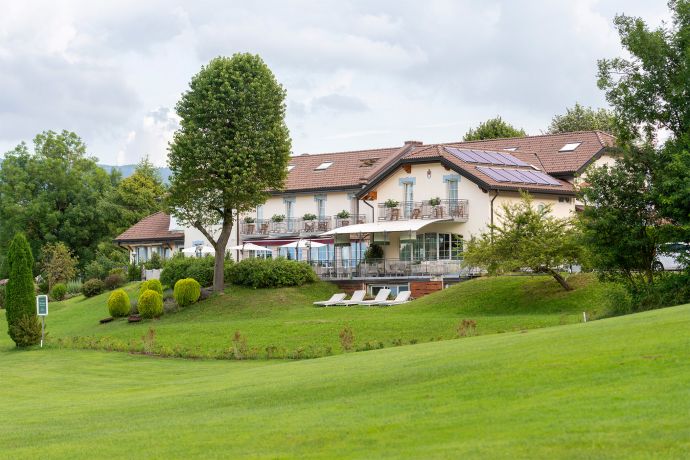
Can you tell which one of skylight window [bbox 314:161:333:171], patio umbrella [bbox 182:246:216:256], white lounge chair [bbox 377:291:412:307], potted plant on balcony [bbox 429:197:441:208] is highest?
skylight window [bbox 314:161:333:171]

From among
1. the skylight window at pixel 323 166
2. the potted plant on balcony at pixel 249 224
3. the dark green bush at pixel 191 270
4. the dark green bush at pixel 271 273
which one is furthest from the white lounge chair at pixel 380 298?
the skylight window at pixel 323 166

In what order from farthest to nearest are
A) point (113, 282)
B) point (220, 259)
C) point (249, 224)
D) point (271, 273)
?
point (249, 224) → point (113, 282) → point (220, 259) → point (271, 273)

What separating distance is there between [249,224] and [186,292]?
603 inches

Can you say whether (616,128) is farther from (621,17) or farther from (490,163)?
(490,163)

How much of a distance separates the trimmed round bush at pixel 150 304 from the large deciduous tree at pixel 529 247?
14.8m

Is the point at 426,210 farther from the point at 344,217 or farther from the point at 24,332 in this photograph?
the point at 24,332

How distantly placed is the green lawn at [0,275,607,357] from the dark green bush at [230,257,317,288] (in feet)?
2.02

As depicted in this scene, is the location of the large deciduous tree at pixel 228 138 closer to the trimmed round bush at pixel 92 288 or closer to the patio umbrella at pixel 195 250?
the patio umbrella at pixel 195 250

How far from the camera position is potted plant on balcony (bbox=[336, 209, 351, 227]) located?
63.5 meters

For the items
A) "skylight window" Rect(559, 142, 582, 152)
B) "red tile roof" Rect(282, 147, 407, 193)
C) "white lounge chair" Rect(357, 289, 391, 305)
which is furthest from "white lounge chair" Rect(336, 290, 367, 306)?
"skylight window" Rect(559, 142, 582, 152)

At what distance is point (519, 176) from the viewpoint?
57.4 m

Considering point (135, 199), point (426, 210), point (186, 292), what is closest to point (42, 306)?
point (186, 292)

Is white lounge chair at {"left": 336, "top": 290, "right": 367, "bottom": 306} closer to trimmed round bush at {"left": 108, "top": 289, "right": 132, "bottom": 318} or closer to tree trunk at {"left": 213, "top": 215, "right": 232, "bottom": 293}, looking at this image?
tree trunk at {"left": 213, "top": 215, "right": 232, "bottom": 293}

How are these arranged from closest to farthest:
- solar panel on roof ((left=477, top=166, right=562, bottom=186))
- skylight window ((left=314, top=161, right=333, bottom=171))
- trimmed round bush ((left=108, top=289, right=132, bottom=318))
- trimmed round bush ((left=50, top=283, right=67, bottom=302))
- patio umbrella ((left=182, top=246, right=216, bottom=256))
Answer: trimmed round bush ((left=108, top=289, right=132, bottom=318)) → solar panel on roof ((left=477, top=166, right=562, bottom=186)) → patio umbrella ((left=182, top=246, right=216, bottom=256)) → trimmed round bush ((left=50, top=283, right=67, bottom=302)) → skylight window ((left=314, top=161, right=333, bottom=171))
